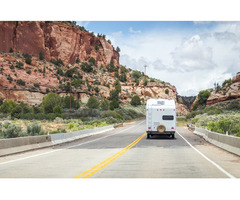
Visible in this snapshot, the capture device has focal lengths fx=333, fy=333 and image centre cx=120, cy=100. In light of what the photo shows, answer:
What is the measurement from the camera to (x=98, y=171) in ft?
35.9

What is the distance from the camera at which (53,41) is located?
151000mm

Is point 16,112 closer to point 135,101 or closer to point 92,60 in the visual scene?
point 135,101

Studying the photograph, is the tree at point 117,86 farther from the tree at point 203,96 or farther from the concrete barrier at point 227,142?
the concrete barrier at point 227,142

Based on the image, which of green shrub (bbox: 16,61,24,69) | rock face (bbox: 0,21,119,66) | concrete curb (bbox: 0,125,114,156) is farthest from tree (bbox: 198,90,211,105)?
concrete curb (bbox: 0,125,114,156)

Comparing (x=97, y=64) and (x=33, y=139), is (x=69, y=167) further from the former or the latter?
(x=97, y=64)

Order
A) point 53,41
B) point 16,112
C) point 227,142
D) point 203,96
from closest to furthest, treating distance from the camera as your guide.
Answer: point 227,142
point 16,112
point 53,41
point 203,96

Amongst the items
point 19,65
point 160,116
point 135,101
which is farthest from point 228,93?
point 160,116

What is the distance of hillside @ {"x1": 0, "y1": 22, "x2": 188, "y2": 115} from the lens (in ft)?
379

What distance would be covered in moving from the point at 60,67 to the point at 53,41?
14.0 metres

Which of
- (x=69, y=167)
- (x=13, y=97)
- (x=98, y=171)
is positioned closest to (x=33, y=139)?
(x=69, y=167)

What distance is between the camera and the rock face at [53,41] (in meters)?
136

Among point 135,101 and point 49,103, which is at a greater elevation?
point 135,101

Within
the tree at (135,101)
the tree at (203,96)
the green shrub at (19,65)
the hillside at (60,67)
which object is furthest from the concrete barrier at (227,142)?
the tree at (203,96)
